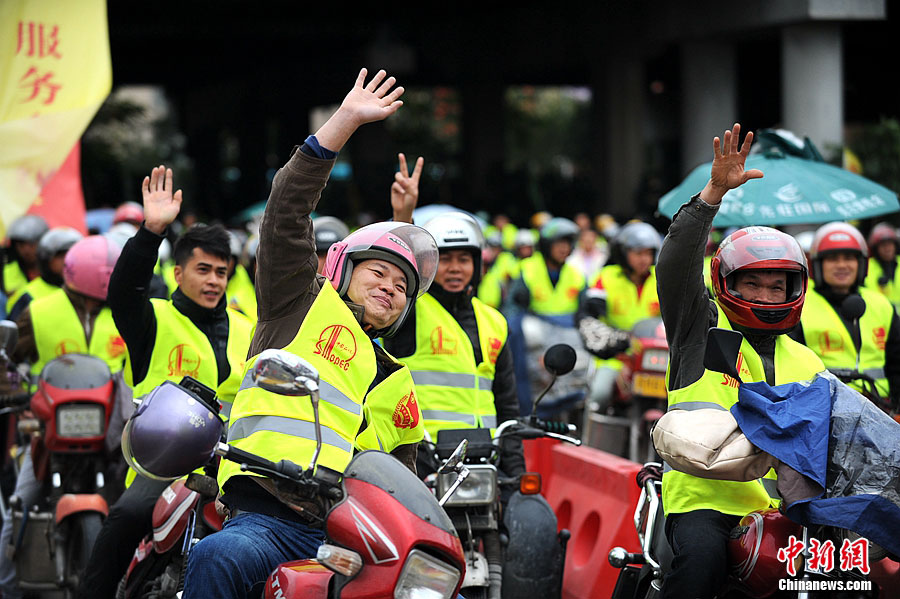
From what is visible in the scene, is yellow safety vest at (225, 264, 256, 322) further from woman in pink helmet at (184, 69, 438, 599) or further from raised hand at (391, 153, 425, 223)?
woman in pink helmet at (184, 69, 438, 599)

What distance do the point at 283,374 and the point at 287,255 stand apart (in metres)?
1.13

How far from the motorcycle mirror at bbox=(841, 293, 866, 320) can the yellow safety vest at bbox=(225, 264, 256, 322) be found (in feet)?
16.3

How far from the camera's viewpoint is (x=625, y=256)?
39.9ft

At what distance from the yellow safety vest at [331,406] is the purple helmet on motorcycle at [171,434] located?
166 mm

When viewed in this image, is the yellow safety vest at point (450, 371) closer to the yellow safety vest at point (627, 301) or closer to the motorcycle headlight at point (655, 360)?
the motorcycle headlight at point (655, 360)

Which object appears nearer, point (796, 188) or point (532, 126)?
point (796, 188)

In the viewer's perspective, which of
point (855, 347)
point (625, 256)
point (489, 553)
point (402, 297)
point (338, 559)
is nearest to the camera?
point (338, 559)

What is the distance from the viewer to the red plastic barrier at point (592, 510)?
785cm

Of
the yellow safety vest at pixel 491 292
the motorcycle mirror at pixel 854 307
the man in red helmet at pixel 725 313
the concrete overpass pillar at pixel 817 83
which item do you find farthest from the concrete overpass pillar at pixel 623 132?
the man in red helmet at pixel 725 313

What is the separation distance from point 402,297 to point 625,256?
7520 mm

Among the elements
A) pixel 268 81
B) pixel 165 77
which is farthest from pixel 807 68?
pixel 165 77

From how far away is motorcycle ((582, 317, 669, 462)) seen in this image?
34.2 feet

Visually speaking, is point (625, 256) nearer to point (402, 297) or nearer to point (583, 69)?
point (402, 297)

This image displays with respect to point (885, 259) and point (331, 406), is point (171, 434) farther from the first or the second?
point (885, 259)
